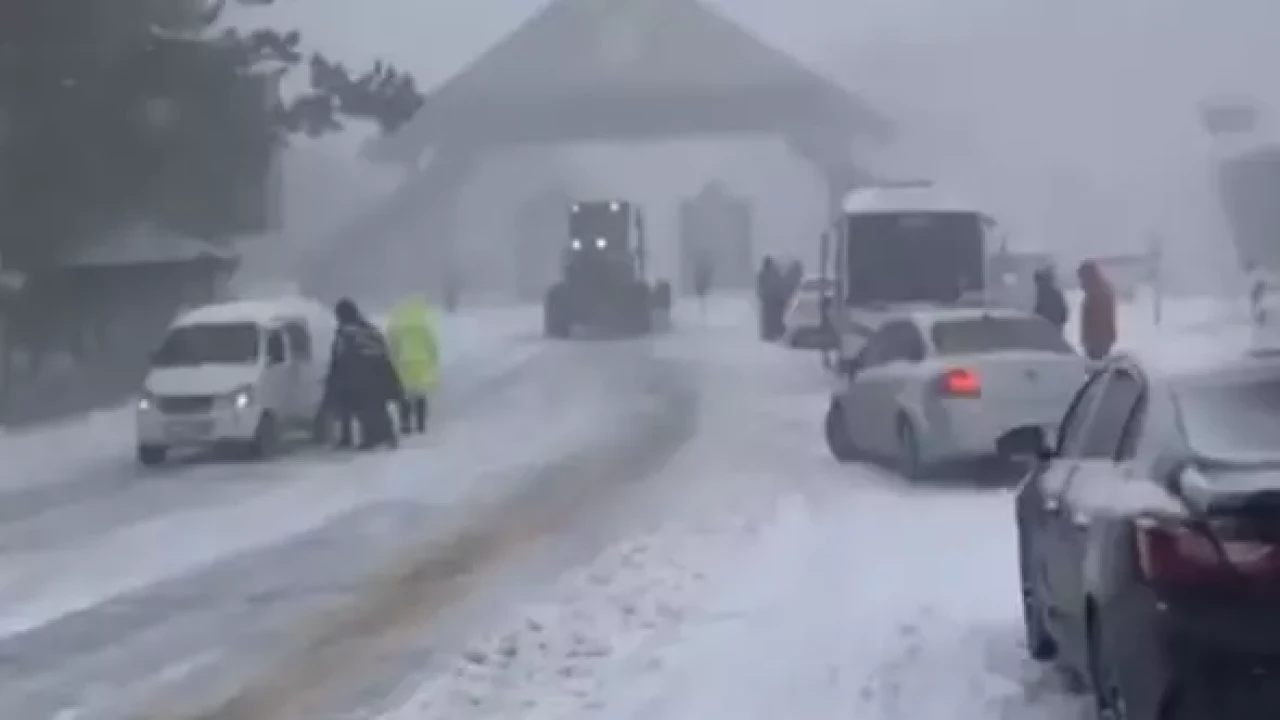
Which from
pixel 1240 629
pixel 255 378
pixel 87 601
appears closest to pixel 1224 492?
pixel 1240 629

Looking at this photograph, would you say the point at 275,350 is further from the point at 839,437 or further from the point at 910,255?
the point at 910,255

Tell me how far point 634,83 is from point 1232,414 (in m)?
54.6

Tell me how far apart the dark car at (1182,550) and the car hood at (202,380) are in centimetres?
1589

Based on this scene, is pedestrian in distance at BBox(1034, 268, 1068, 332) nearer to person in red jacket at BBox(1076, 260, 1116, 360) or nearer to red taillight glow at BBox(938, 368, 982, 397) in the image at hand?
person in red jacket at BBox(1076, 260, 1116, 360)

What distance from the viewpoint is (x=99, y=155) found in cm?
3553

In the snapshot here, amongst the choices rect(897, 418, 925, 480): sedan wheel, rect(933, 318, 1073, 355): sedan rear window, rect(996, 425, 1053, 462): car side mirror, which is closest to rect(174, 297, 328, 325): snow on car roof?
rect(897, 418, 925, 480): sedan wheel

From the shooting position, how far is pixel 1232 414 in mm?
7836

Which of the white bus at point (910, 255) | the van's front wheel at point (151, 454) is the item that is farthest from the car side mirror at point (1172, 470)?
the white bus at point (910, 255)

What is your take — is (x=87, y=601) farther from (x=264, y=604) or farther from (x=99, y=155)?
(x=99, y=155)

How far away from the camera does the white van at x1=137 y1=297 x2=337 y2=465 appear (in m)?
23.5

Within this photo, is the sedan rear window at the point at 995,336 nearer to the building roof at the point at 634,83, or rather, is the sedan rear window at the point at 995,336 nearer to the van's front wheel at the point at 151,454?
the van's front wheel at the point at 151,454

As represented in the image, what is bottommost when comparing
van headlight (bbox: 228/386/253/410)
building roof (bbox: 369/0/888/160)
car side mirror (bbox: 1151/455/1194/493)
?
van headlight (bbox: 228/386/253/410)

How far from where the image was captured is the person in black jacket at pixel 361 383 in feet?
79.7

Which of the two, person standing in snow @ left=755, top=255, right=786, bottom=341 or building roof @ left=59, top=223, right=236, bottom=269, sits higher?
building roof @ left=59, top=223, right=236, bottom=269
